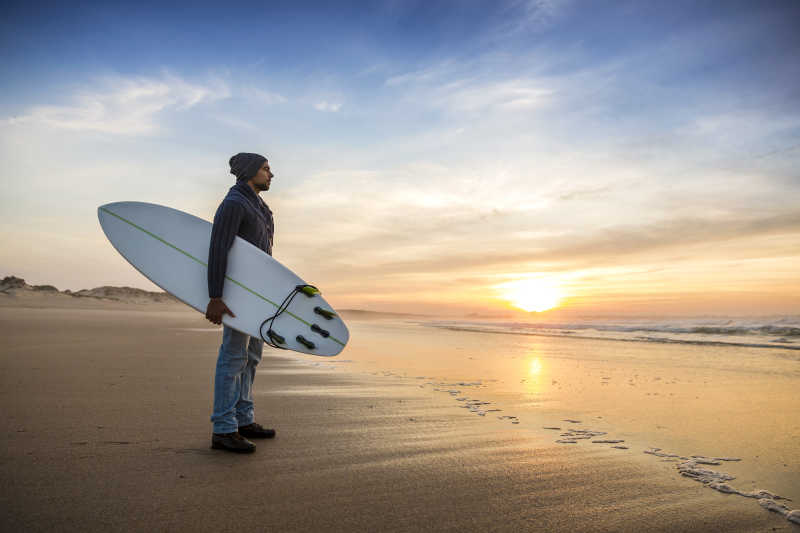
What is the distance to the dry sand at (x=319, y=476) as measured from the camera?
167 cm

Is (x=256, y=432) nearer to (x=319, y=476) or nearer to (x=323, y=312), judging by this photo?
(x=319, y=476)

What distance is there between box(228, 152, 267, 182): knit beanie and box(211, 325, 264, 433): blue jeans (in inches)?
40.1

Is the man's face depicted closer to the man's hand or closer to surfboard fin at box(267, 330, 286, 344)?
the man's hand

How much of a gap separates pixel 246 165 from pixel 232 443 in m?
1.74

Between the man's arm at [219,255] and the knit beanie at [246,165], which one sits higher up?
the knit beanie at [246,165]

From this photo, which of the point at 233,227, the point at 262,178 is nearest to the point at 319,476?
the point at 233,227

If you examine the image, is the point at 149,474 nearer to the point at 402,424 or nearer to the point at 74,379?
the point at 402,424

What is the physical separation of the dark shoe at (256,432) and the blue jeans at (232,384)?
0.16 feet

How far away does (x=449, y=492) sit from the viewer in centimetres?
195

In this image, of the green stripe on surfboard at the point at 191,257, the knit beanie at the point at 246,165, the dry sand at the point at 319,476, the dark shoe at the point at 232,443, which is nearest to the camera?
the dry sand at the point at 319,476

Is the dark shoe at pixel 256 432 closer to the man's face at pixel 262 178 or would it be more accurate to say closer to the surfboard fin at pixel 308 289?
the surfboard fin at pixel 308 289

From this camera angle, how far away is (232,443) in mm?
2430

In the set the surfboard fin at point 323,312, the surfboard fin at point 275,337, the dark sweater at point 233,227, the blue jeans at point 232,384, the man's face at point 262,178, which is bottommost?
the blue jeans at point 232,384

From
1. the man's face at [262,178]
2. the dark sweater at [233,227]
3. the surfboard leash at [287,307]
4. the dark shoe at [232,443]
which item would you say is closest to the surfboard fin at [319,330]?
the surfboard leash at [287,307]
